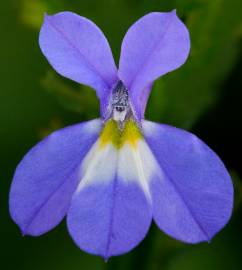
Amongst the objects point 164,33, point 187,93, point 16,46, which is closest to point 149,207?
point 164,33

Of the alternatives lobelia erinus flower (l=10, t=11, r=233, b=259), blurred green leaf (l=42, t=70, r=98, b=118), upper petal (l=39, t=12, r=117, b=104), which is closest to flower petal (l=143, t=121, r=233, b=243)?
lobelia erinus flower (l=10, t=11, r=233, b=259)

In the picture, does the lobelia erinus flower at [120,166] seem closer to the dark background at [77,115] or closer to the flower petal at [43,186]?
the flower petal at [43,186]

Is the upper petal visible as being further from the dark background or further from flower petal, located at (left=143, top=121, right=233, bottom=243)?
the dark background

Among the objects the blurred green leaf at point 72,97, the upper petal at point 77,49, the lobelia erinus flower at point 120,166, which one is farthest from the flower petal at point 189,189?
the blurred green leaf at point 72,97

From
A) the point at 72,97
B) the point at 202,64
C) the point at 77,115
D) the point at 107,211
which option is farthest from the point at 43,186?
the point at 77,115

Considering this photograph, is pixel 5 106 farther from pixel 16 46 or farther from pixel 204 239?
pixel 204 239

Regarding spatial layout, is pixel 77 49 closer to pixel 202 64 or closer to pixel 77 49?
pixel 77 49

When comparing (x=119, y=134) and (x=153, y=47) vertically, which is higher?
(x=153, y=47)
